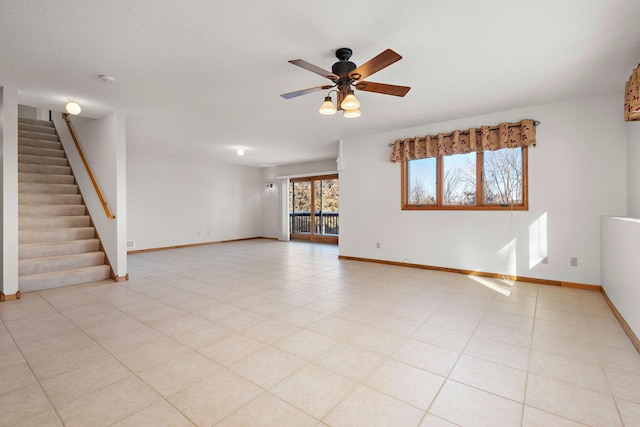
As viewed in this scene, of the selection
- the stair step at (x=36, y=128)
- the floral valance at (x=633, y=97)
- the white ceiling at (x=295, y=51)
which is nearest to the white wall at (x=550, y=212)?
the white ceiling at (x=295, y=51)

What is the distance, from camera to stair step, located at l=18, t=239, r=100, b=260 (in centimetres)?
421

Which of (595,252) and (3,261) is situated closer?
(3,261)

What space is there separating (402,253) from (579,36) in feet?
12.3

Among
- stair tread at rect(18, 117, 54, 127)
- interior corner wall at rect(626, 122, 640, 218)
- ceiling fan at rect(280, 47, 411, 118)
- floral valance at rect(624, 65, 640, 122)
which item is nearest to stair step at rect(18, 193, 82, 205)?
stair tread at rect(18, 117, 54, 127)

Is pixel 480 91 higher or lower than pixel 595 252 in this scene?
higher

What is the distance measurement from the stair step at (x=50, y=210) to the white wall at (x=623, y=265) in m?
7.28

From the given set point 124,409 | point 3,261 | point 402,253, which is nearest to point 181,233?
point 3,261

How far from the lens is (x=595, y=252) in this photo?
3.87 meters

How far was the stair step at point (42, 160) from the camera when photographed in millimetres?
5334

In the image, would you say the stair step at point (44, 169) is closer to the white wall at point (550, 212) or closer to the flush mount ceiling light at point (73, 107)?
the flush mount ceiling light at point (73, 107)

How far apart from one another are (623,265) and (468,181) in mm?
2345

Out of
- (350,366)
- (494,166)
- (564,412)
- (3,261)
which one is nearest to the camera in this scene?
(564,412)

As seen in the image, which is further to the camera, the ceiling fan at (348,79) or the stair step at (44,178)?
the stair step at (44,178)

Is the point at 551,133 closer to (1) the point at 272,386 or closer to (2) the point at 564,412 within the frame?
(2) the point at 564,412
